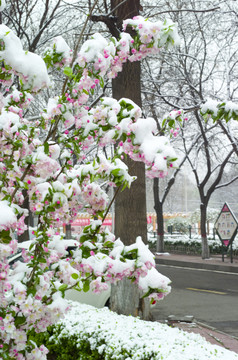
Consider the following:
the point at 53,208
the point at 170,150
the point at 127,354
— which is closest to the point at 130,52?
the point at 170,150

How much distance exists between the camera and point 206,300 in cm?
1091

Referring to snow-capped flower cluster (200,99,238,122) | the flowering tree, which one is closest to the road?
snow-capped flower cluster (200,99,238,122)

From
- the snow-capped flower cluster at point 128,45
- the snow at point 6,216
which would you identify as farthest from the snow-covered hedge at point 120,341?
the snow-capped flower cluster at point 128,45

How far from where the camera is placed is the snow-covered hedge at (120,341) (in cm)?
407

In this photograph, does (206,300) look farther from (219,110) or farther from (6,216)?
(6,216)

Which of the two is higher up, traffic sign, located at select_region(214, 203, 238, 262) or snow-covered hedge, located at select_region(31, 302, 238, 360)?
traffic sign, located at select_region(214, 203, 238, 262)

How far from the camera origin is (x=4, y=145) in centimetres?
269

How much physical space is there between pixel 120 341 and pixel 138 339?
17cm

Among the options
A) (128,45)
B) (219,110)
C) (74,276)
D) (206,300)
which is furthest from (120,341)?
(206,300)

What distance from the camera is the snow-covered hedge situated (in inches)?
160

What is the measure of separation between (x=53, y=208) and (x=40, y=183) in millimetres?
319

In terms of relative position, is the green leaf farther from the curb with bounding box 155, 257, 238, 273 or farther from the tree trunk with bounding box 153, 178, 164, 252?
the tree trunk with bounding box 153, 178, 164, 252

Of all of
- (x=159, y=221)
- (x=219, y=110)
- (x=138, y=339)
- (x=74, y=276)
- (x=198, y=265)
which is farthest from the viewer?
(x=159, y=221)

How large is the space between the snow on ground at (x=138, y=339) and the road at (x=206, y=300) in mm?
2840
